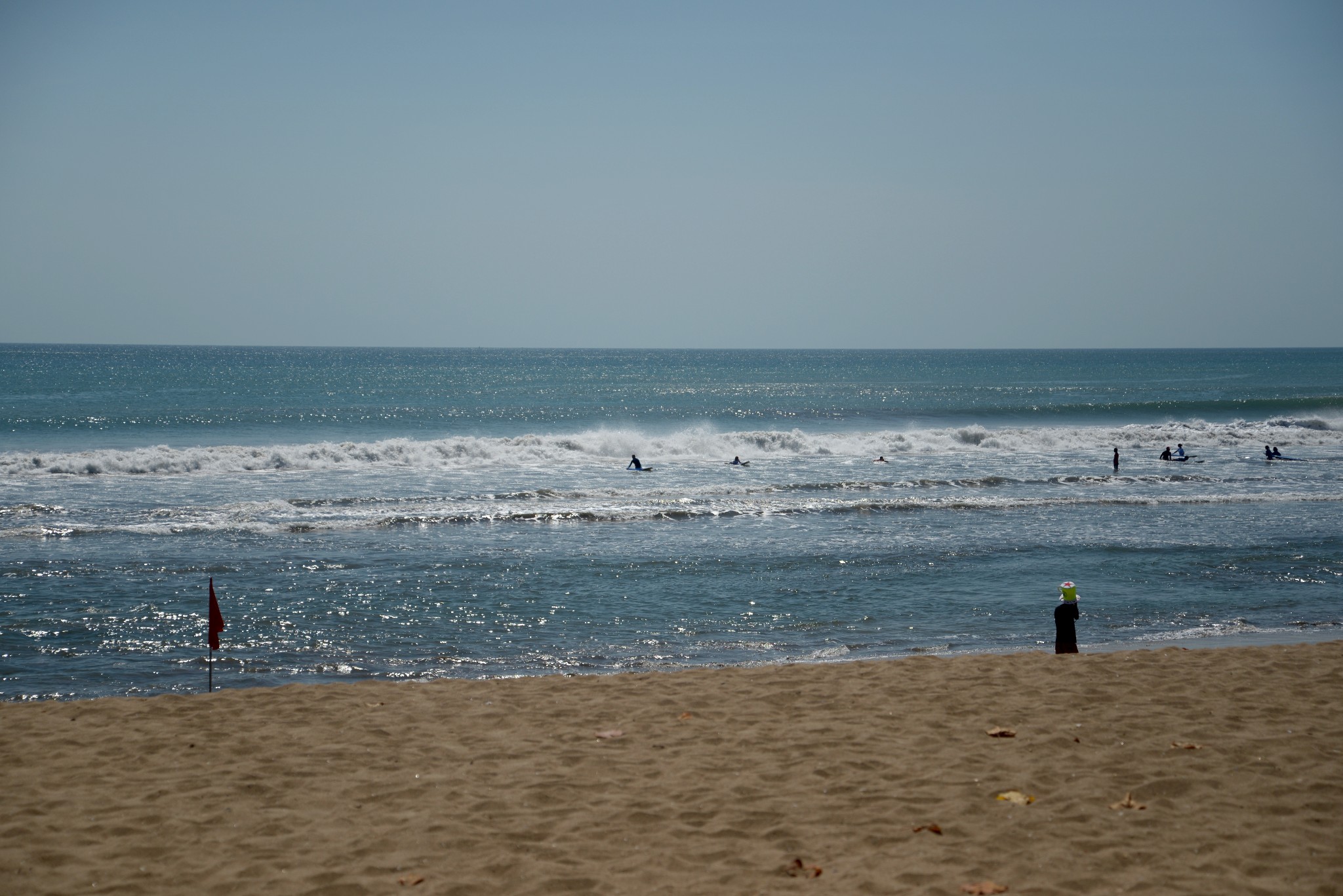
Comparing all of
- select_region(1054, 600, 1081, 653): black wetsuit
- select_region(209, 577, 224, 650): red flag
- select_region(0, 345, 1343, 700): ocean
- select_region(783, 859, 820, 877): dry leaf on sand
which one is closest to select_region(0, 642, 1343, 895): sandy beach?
select_region(783, 859, 820, 877): dry leaf on sand

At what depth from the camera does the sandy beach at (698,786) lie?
18.4 ft

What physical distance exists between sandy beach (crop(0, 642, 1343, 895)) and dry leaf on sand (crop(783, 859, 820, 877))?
0.07ft

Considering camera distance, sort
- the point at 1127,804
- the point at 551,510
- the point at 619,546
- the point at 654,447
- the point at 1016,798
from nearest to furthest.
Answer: the point at 1127,804 < the point at 1016,798 < the point at 619,546 < the point at 551,510 < the point at 654,447

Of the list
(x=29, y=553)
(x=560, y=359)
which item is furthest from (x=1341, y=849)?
(x=560, y=359)

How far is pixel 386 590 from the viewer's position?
51.9 feet

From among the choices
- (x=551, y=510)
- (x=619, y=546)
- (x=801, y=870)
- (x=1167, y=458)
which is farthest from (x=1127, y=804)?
(x=1167, y=458)

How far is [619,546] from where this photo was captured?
19922 mm

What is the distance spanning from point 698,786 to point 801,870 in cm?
147

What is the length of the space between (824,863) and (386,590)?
11.7m

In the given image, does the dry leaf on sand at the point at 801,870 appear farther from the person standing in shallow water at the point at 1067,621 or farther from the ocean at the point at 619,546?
the person standing in shallow water at the point at 1067,621

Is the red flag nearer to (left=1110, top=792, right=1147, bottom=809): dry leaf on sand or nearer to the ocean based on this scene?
the ocean

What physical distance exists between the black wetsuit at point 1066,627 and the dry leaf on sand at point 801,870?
6469 millimetres

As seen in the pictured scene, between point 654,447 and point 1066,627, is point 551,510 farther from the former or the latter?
point 654,447

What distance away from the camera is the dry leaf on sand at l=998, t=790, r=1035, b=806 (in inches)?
254
